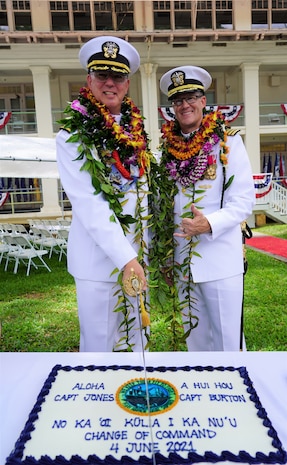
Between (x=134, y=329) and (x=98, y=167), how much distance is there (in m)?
0.82

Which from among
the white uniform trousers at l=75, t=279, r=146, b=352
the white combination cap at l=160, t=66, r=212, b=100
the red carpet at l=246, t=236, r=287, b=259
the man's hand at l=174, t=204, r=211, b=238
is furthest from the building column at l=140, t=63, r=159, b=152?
the white uniform trousers at l=75, t=279, r=146, b=352

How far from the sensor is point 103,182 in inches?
64.8

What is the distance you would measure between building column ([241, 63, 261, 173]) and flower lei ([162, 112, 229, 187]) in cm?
1330

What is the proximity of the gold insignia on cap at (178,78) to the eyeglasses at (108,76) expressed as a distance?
0.34 metres

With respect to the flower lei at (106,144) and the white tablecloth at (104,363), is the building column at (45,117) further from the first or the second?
the white tablecloth at (104,363)

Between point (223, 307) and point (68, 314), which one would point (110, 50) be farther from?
point (68, 314)

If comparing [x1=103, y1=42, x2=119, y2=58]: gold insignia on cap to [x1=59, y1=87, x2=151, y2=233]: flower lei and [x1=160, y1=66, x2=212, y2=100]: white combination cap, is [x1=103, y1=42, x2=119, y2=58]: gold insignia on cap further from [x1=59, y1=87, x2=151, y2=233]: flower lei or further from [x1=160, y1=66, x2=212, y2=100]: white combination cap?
[x1=160, y1=66, x2=212, y2=100]: white combination cap

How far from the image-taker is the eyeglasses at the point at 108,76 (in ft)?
5.68

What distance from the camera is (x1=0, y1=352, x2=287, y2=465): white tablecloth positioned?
981 mm

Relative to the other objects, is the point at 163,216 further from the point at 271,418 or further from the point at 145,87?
the point at 145,87

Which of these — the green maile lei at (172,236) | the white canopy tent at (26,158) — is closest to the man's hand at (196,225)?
the green maile lei at (172,236)

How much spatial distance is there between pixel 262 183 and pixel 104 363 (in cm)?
1216

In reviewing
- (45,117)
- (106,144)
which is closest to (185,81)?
(106,144)

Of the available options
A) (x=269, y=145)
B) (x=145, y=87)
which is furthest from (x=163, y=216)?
(x=269, y=145)
